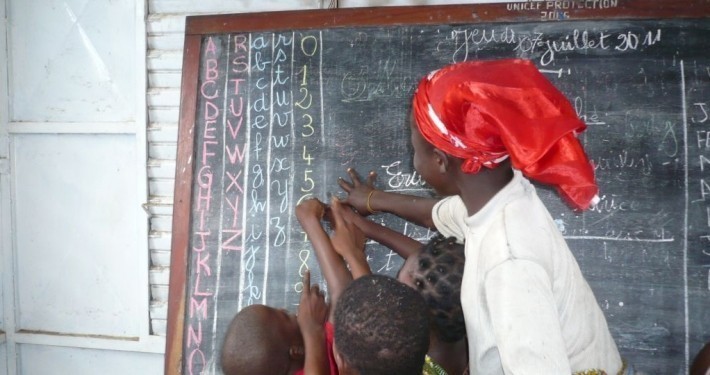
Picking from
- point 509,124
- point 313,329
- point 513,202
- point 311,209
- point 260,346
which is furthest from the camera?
point 311,209

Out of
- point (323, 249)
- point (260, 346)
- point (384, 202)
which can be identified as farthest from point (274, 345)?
point (384, 202)

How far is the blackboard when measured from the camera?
2.06m

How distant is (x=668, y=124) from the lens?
2074 mm

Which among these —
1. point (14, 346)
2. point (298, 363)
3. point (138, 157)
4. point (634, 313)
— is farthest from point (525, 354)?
point (14, 346)

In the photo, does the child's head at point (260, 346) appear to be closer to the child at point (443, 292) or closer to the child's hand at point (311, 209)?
the child at point (443, 292)

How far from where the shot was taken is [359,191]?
2.16 meters

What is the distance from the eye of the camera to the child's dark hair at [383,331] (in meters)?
1.32

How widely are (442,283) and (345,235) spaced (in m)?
0.45

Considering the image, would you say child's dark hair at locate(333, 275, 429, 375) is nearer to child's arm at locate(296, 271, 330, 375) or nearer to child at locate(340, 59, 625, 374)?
child at locate(340, 59, 625, 374)

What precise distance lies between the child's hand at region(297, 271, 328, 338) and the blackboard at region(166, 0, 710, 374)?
0.37 meters

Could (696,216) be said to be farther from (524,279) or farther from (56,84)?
(56,84)

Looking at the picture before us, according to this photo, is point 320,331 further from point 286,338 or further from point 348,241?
point 348,241

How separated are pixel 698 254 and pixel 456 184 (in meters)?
1.07

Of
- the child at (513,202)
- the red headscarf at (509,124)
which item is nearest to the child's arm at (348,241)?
the child at (513,202)
